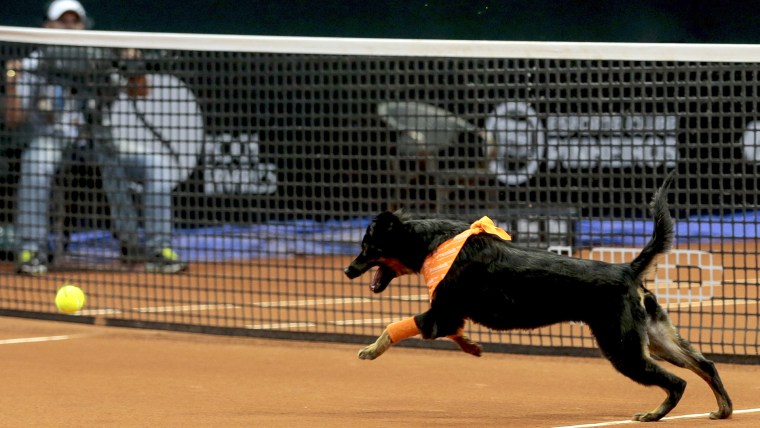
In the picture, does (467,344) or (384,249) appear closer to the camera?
(467,344)

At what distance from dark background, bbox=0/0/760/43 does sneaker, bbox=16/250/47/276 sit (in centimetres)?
313

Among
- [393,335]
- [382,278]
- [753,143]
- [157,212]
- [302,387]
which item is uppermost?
[753,143]

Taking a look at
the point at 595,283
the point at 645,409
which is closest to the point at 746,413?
the point at 645,409

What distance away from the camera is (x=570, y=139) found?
918 cm

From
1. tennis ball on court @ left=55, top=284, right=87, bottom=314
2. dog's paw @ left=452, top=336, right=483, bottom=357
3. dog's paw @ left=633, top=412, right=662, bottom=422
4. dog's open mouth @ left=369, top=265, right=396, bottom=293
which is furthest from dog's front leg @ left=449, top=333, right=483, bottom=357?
tennis ball on court @ left=55, top=284, right=87, bottom=314

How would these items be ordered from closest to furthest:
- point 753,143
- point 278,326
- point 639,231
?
1. point 753,143
2. point 278,326
3. point 639,231

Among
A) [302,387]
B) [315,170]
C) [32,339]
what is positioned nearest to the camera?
[302,387]

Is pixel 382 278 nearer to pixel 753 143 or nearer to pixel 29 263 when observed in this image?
pixel 753 143

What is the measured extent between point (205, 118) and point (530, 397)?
15.9 ft

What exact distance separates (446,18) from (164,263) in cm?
406

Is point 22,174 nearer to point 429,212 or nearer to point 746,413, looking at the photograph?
point 429,212

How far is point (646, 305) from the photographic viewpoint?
598cm

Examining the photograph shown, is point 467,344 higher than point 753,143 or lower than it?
lower

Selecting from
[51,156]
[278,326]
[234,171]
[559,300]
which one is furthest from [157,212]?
[559,300]
